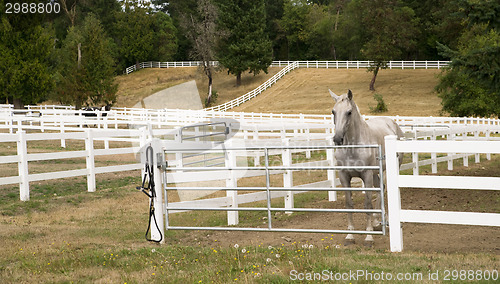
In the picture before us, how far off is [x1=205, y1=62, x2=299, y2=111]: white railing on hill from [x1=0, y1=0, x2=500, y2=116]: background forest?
6.43 ft

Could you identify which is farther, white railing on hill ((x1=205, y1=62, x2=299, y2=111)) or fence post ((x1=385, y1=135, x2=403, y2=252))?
white railing on hill ((x1=205, y1=62, x2=299, y2=111))

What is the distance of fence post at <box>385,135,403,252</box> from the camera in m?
7.23

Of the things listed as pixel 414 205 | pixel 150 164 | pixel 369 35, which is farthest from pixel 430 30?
pixel 150 164

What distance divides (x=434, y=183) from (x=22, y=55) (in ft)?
112

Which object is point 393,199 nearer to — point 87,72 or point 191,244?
point 191,244

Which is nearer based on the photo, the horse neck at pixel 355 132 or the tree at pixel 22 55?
the horse neck at pixel 355 132

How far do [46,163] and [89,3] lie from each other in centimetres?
6936

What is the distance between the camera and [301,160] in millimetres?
20719

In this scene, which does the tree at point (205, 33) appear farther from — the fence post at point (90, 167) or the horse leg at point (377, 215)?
the horse leg at point (377, 215)

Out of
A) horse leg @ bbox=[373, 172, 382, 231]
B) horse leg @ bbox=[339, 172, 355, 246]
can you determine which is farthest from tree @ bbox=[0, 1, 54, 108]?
horse leg @ bbox=[339, 172, 355, 246]

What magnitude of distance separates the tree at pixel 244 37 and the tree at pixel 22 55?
3217cm

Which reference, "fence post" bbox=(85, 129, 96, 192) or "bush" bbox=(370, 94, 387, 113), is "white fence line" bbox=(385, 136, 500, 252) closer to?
"fence post" bbox=(85, 129, 96, 192)

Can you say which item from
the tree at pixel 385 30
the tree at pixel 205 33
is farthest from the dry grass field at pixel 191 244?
the tree at pixel 205 33

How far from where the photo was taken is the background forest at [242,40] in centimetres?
3456
